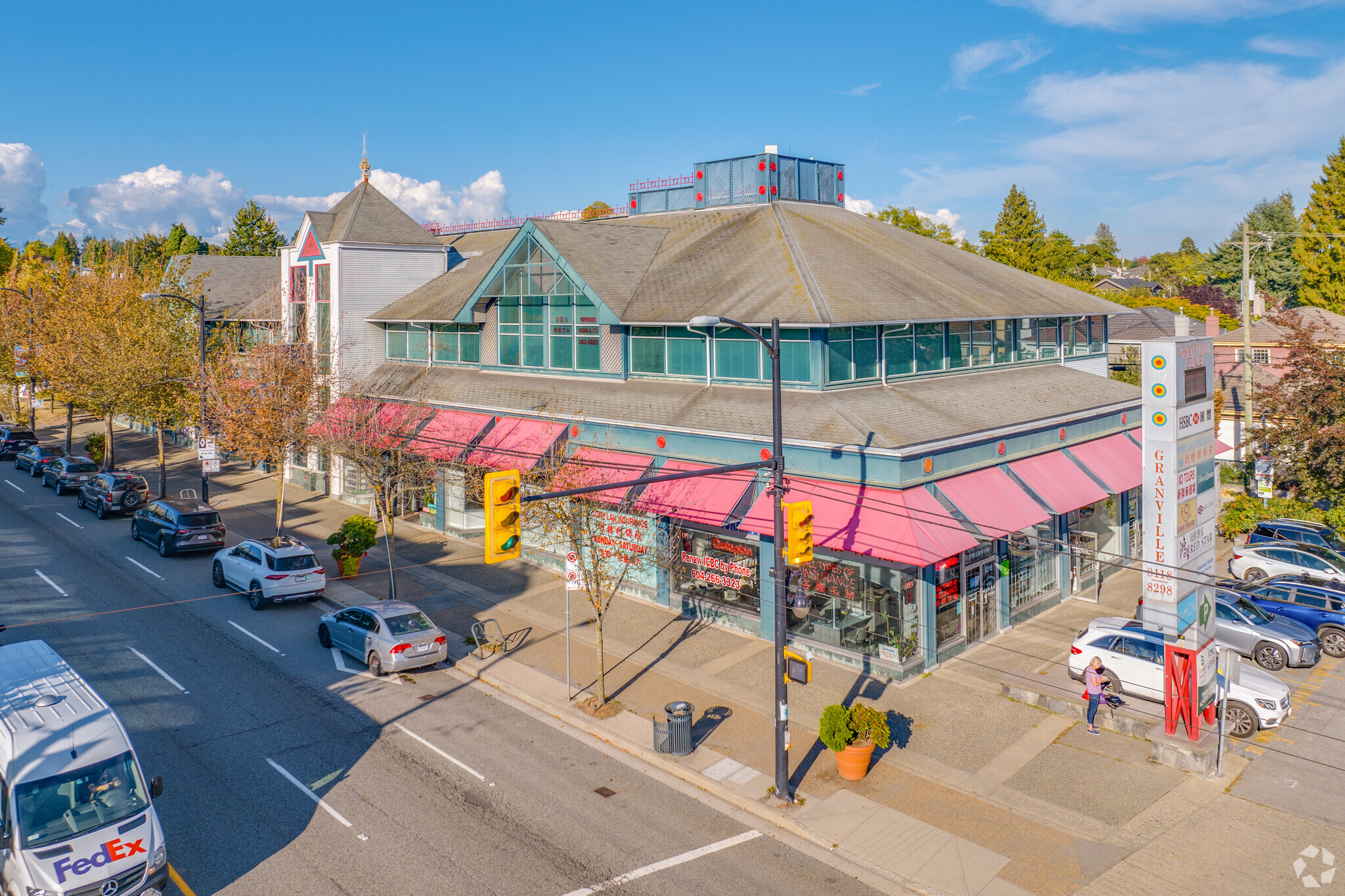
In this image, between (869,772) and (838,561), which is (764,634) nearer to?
(838,561)

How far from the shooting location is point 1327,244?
76.2 metres

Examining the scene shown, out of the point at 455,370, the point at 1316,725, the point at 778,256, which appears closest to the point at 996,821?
the point at 1316,725

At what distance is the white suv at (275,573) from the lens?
87.8 ft

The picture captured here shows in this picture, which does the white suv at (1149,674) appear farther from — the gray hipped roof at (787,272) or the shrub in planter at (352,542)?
the shrub in planter at (352,542)

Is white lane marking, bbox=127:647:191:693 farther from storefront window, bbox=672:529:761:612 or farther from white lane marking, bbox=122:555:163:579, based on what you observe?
storefront window, bbox=672:529:761:612

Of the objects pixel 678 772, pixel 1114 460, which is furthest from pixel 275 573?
pixel 1114 460

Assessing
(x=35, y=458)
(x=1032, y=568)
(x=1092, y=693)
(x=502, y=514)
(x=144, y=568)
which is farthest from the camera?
(x=35, y=458)

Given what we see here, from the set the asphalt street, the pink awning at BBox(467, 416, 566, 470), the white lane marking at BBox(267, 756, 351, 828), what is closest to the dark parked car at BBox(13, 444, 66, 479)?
the asphalt street

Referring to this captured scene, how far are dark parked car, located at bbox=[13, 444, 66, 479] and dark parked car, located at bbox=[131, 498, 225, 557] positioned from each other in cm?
1668

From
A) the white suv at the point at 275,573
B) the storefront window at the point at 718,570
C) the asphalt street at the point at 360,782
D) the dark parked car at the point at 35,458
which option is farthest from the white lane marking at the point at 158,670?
the dark parked car at the point at 35,458

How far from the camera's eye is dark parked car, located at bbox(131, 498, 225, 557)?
32.0 metres

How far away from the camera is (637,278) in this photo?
101ft

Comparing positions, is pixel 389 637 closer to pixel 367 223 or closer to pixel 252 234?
pixel 367 223

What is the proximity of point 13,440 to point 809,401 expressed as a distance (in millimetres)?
53493
